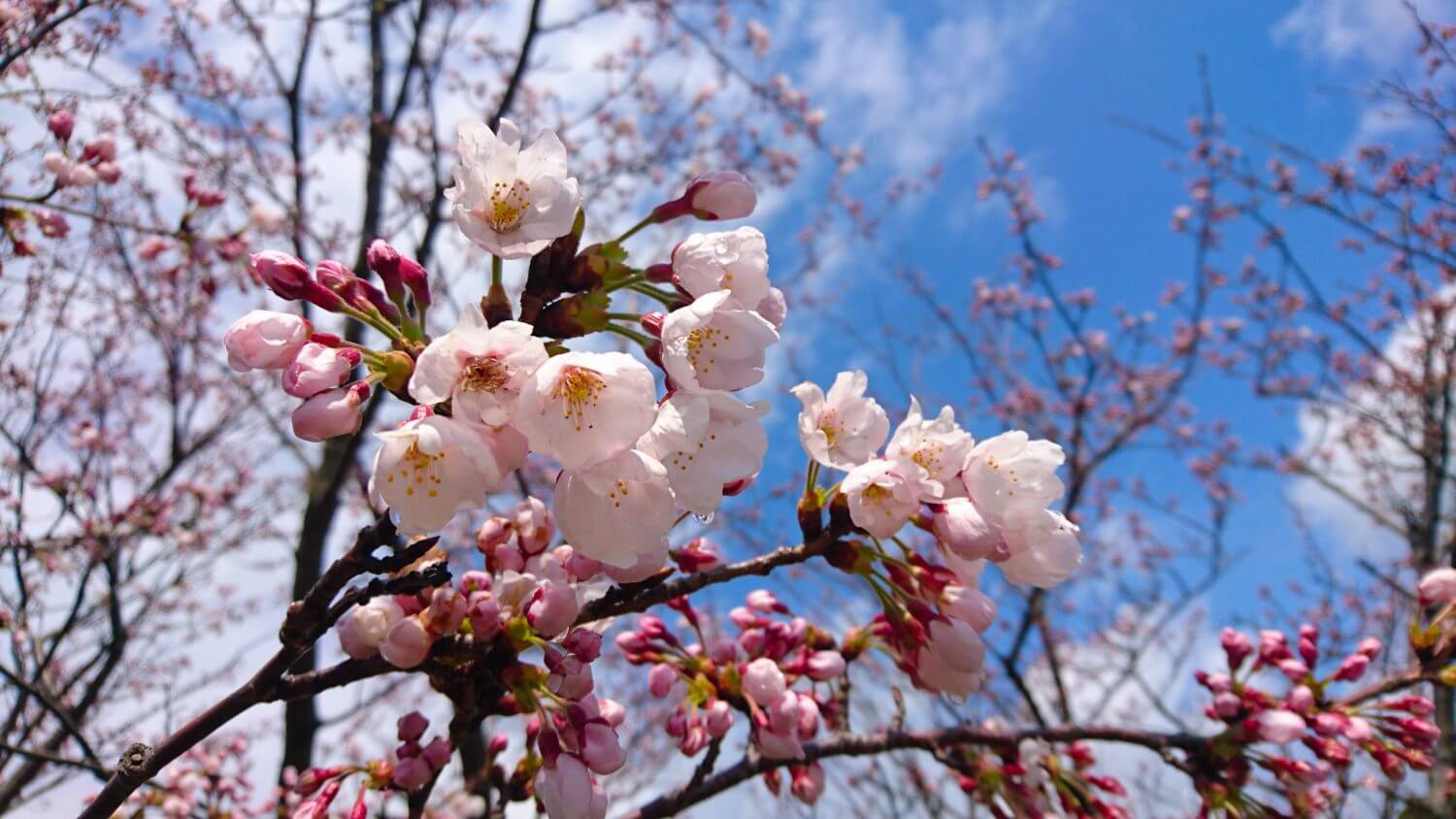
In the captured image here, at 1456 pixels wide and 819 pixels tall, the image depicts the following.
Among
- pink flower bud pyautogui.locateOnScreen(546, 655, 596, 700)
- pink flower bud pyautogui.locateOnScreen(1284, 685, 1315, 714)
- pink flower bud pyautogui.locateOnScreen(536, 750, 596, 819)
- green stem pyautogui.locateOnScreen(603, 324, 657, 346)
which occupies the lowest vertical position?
pink flower bud pyautogui.locateOnScreen(1284, 685, 1315, 714)

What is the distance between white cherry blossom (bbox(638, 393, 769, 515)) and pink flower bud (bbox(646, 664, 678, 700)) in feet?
3.29

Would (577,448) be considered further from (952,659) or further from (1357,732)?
(1357,732)

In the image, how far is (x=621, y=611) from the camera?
149cm

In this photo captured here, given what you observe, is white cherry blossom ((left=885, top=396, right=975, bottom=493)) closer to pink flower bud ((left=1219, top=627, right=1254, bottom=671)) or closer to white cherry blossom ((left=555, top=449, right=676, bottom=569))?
white cherry blossom ((left=555, top=449, right=676, bottom=569))

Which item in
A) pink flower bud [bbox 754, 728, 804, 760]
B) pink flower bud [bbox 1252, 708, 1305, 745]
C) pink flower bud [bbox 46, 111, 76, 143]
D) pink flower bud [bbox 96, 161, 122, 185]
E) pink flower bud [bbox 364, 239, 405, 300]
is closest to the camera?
pink flower bud [bbox 364, 239, 405, 300]

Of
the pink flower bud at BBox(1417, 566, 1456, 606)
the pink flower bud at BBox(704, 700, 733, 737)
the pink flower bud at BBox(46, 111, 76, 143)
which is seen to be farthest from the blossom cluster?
the pink flower bud at BBox(46, 111, 76, 143)

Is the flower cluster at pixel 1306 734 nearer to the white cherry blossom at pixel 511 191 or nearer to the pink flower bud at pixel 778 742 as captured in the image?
the pink flower bud at pixel 778 742

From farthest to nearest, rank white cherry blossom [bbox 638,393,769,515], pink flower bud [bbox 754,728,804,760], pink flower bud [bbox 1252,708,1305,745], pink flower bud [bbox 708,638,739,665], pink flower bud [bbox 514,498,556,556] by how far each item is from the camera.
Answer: pink flower bud [bbox 708,638,739,665] → pink flower bud [bbox 1252,708,1305,745] → pink flower bud [bbox 754,728,804,760] → pink flower bud [bbox 514,498,556,556] → white cherry blossom [bbox 638,393,769,515]

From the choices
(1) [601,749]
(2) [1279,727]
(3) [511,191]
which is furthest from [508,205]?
(2) [1279,727]

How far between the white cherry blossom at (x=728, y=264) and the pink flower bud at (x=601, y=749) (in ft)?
2.62

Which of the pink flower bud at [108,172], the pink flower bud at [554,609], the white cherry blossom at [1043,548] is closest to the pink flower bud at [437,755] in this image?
the pink flower bud at [554,609]

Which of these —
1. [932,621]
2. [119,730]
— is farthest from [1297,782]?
[119,730]

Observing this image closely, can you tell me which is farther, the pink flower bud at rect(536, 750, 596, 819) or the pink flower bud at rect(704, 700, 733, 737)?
the pink flower bud at rect(704, 700, 733, 737)

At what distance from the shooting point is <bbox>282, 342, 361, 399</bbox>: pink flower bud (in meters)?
1.14
